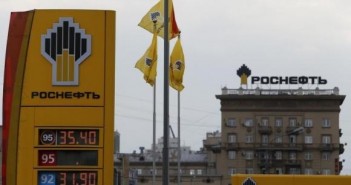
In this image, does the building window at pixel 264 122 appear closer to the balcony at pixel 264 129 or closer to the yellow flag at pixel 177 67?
the balcony at pixel 264 129

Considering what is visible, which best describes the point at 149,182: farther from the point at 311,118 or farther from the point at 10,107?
the point at 10,107

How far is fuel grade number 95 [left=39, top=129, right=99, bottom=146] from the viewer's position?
29219mm

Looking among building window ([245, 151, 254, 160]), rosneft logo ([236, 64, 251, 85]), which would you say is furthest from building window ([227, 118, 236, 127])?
rosneft logo ([236, 64, 251, 85])

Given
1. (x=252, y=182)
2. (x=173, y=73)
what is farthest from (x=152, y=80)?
(x=252, y=182)

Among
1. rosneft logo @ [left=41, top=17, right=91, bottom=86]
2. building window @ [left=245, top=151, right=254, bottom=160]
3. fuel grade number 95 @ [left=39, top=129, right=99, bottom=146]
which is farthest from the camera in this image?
building window @ [left=245, top=151, right=254, bottom=160]

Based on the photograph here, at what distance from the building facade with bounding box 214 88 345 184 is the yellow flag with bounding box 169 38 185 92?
10037 cm

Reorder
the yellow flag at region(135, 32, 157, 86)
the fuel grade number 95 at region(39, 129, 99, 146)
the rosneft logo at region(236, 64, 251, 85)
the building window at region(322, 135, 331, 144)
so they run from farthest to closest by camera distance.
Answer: the building window at region(322, 135, 331, 144) → the rosneft logo at region(236, 64, 251, 85) → the yellow flag at region(135, 32, 157, 86) → the fuel grade number 95 at region(39, 129, 99, 146)

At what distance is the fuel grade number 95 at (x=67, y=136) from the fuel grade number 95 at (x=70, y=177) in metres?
0.81

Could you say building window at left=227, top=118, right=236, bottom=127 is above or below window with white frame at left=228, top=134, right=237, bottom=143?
above

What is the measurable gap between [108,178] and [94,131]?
1.27m

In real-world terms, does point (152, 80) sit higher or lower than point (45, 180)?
higher

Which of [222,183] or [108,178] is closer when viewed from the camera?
[108,178]

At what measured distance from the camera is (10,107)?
97.2ft

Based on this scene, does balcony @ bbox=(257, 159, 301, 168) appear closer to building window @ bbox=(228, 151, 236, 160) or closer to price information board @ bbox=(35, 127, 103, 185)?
building window @ bbox=(228, 151, 236, 160)
